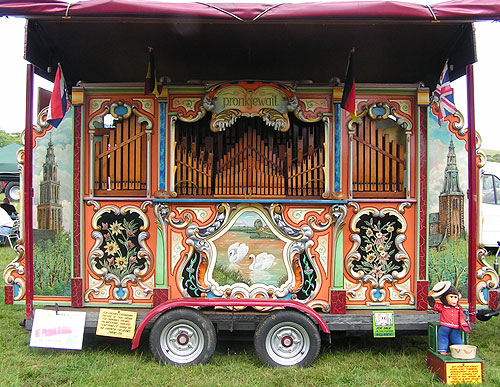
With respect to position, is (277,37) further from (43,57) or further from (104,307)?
(104,307)

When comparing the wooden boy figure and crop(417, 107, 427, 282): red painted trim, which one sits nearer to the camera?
the wooden boy figure

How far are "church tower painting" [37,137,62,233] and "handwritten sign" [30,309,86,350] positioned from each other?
849 mm

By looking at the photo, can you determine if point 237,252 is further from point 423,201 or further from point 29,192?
point 29,192

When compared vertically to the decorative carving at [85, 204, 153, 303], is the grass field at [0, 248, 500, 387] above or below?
below

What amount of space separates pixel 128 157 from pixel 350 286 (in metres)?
2.59

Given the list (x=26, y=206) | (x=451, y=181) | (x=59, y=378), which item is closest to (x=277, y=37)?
(x=451, y=181)

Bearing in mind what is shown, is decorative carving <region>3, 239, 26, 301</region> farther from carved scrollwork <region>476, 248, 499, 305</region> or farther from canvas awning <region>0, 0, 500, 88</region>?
carved scrollwork <region>476, 248, 499, 305</region>

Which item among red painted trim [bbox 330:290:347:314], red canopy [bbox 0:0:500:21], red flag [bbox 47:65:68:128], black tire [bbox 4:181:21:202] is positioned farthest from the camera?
black tire [bbox 4:181:21:202]

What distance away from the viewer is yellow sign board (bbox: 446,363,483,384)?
161 inches

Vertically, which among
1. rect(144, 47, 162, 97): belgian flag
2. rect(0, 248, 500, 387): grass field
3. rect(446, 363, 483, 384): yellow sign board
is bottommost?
rect(0, 248, 500, 387): grass field

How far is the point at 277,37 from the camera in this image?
4523 mm

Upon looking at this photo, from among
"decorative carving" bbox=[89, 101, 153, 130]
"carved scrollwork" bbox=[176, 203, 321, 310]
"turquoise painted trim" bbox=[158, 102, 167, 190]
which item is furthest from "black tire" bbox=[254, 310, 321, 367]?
"decorative carving" bbox=[89, 101, 153, 130]

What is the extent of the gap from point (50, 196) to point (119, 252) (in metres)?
0.90

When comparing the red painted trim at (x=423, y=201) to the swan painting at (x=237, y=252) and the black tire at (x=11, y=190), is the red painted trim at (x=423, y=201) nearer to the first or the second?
the swan painting at (x=237, y=252)
